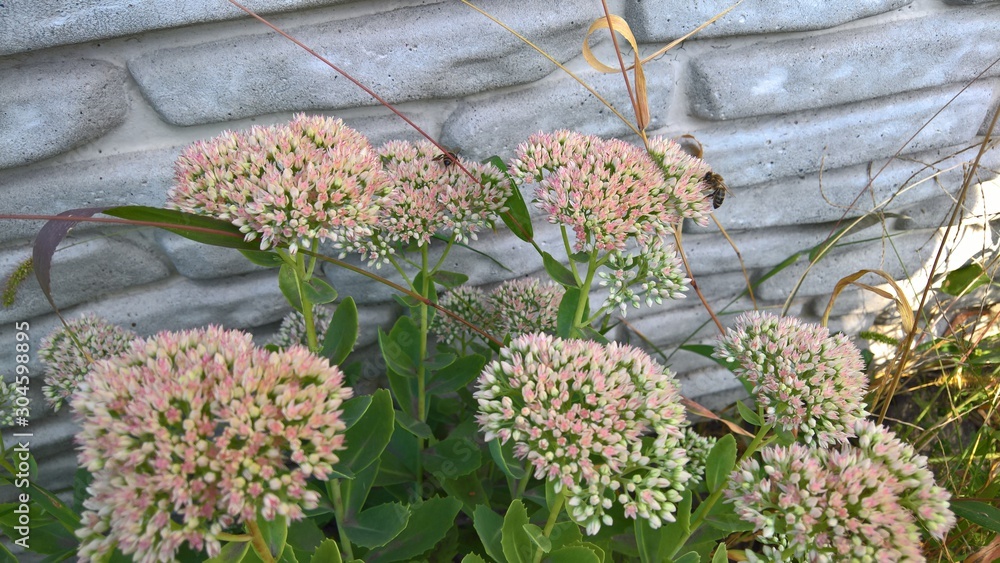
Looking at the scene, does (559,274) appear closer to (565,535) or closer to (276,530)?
(565,535)

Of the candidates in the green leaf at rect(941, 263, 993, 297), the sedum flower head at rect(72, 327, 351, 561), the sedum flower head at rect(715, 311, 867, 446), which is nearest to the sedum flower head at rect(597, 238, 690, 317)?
the sedum flower head at rect(715, 311, 867, 446)

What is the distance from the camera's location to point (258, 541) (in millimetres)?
727

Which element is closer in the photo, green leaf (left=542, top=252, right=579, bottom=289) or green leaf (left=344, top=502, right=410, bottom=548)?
green leaf (left=344, top=502, right=410, bottom=548)

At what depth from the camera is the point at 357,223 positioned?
933mm

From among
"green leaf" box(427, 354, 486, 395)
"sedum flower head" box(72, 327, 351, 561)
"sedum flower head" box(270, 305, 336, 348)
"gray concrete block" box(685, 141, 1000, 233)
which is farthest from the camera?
"gray concrete block" box(685, 141, 1000, 233)

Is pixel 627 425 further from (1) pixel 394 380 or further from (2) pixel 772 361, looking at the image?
(1) pixel 394 380

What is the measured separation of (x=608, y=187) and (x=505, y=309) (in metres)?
0.44

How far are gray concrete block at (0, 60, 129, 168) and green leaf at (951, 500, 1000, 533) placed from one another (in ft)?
5.35

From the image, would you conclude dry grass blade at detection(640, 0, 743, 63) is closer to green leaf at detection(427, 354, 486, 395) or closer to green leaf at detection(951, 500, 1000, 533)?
green leaf at detection(427, 354, 486, 395)

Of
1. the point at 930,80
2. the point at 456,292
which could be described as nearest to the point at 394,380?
the point at 456,292

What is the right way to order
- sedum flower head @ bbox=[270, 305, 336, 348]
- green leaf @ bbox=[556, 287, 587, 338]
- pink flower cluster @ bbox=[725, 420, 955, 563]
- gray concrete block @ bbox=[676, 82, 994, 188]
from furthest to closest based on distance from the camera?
gray concrete block @ bbox=[676, 82, 994, 188], sedum flower head @ bbox=[270, 305, 336, 348], green leaf @ bbox=[556, 287, 587, 338], pink flower cluster @ bbox=[725, 420, 955, 563]

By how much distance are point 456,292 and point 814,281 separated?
40.4 inches

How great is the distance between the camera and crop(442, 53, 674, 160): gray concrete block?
1296mm

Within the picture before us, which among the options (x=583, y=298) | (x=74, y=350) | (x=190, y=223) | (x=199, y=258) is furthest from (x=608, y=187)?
(x=74, y=350)
